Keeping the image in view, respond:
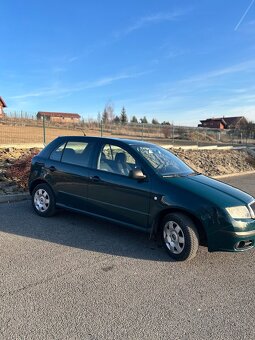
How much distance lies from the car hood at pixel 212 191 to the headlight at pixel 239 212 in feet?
0.20

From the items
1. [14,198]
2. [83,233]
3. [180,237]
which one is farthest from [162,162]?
[14,198]

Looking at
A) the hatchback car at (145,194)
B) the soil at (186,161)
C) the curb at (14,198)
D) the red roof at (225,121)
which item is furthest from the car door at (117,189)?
the red roof at (225,121)

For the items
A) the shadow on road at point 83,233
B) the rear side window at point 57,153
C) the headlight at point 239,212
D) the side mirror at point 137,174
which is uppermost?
Answer: the rear side window at point 57,153

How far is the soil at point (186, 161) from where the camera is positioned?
8789mm

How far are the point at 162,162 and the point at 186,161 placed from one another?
10.5m

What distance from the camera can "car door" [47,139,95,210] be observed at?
5852 millimetres

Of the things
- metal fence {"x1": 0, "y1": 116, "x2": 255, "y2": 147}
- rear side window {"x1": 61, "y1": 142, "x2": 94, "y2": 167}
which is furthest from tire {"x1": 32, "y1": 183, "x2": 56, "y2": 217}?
metal fence {"x1": 0, "y1": 116, "x2": 255, "y2": 147}

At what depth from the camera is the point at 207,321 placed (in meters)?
3.28

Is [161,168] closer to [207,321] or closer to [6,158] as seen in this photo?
[207,321]

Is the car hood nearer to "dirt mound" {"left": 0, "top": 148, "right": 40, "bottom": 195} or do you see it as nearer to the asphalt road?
the asphalt road

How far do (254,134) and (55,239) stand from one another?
59.3 meters

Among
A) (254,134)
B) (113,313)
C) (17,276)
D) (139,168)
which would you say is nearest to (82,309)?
(113,313)

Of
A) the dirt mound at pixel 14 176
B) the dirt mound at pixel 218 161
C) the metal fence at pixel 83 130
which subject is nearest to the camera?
the dirt mound at pixel 14 176

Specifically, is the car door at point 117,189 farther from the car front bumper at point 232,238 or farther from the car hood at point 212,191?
the car front bumper at point 232,238
